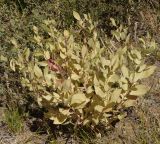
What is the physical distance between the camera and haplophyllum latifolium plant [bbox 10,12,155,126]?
245 cm

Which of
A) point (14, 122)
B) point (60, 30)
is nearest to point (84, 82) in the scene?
point (14, 122)

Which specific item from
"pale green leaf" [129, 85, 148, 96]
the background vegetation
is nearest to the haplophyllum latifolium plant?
"pale green leaf" [129, 85, 148, 96]

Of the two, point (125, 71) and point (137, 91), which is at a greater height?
point (125, 71)

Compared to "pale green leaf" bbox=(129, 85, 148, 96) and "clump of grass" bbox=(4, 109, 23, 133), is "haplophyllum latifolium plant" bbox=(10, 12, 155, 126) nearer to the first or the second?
"pale green leaf" bbox=(129, 85, 148, 96)

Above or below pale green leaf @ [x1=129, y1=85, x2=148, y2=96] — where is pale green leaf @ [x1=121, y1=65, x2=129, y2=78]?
above

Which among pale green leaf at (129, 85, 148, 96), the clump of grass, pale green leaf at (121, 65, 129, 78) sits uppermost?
pale green leaf at (121, 65, 129, 78)

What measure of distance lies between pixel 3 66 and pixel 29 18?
623 millimetres

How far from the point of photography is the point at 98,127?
9.11ft

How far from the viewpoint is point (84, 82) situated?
104 inches

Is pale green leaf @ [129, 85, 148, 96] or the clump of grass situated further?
the clump of grass

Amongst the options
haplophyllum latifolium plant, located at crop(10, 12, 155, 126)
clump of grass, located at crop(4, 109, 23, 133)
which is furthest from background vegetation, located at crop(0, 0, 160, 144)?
haplophyllum latifolium plant, located at crop(10, 12, 155, 126)

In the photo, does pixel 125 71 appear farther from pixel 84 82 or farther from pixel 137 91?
pixel 84 82

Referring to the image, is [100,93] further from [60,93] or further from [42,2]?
[42,2]

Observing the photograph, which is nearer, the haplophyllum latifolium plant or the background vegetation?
the haplophyllum latifolium plant
